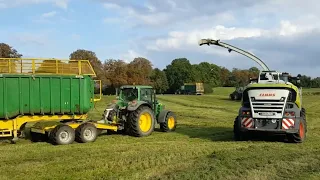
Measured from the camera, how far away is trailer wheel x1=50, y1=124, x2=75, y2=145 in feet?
47.7

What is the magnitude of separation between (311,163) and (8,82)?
33.4 ft

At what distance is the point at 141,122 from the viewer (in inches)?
682

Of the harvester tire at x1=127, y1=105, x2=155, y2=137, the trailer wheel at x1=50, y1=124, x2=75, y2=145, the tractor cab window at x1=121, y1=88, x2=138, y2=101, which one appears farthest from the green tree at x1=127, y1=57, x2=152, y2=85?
the trailer wheel at x1=50, y1=124, x2=75, y2=145

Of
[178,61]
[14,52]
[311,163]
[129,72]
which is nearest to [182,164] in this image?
[311,163]

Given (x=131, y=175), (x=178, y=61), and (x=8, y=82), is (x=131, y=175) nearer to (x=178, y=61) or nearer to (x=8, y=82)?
(x=8, y=82)

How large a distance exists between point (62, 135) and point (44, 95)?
1781 mm

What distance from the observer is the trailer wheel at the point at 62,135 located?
14.5m

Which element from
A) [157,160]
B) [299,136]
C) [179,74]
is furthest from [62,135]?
[179,74]

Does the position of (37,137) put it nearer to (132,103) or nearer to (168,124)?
(132,103)

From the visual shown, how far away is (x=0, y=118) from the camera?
14617 millimetres

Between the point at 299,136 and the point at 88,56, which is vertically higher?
the point at 88,56

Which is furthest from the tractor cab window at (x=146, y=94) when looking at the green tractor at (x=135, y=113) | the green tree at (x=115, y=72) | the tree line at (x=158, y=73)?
the green tree at (x=115, y=72)

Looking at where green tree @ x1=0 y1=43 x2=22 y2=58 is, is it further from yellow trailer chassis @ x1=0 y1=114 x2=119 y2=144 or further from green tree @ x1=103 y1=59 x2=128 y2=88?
yellow trailer chassis @ x1=0 y1=114 x2=119 y2=144

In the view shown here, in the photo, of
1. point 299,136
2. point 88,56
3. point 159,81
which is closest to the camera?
point 299,136
